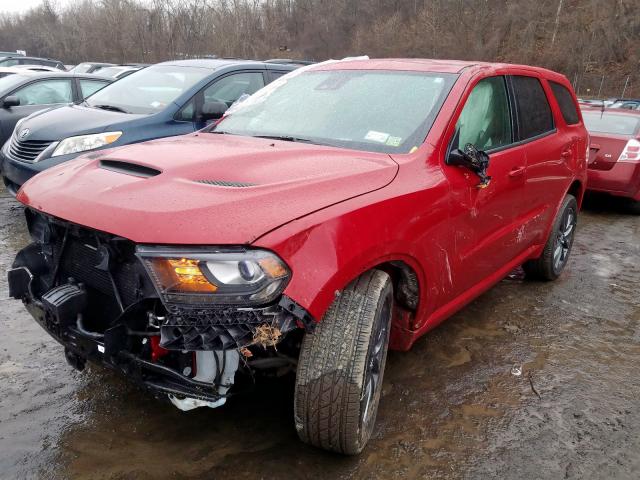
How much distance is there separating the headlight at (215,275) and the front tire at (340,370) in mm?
368

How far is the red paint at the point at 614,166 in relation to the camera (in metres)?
7.19

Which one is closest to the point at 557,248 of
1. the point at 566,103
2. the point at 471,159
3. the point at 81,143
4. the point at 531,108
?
the point at 566,103

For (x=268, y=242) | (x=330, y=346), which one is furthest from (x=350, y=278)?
(x=268, y=242)

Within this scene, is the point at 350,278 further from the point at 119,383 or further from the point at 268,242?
the point at 119,383

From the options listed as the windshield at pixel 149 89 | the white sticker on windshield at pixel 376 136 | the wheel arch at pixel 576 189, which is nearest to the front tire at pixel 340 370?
the white sticker on windshield at pixel 376 136

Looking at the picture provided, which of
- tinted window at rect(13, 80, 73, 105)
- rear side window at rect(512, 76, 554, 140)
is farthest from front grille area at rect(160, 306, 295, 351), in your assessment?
tinted window at rect(13, 80, 73, 105)

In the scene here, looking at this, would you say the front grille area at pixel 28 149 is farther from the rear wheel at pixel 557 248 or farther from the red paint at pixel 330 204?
the rear wheel at pixel 557 248

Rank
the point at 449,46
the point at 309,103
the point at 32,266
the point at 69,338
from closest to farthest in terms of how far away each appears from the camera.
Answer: the point at 69,338 < the point at 32,266 < the point at 309,103 < the point at 449,46

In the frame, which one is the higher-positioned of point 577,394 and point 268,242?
point 268,242

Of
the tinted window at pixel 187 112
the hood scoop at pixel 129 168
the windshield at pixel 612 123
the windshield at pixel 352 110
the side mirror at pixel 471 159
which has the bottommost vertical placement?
the windshield at pixel 612 123

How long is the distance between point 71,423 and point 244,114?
6.61ft

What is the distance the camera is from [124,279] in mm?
2191

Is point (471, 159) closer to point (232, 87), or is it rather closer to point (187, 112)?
point (187, 112)

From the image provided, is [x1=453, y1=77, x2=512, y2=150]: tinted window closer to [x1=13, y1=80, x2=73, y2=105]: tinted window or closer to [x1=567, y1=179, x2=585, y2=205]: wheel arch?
[x1=567, y1=179, x2=585, y2=205]: wheel arch
